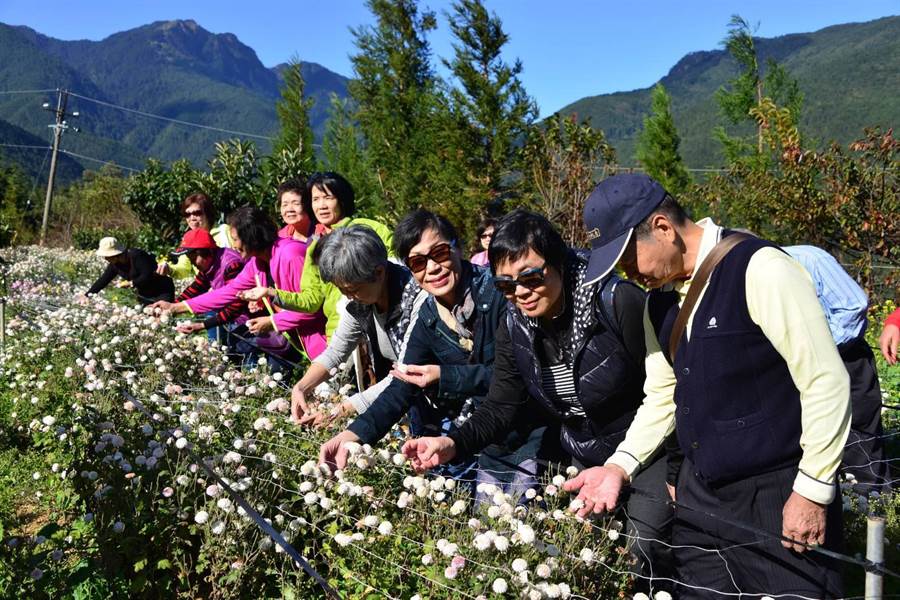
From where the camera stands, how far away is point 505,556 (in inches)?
79.2

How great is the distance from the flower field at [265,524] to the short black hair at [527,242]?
704mm

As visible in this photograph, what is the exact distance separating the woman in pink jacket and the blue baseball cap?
3.10 metres

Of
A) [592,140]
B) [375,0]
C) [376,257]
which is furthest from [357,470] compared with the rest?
[375,0]

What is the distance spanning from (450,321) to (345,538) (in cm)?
111

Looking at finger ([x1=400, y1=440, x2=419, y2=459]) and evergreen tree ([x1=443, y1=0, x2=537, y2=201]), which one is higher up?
evergreen tree ([x1=443, y1=0, x2=537, y2=201])

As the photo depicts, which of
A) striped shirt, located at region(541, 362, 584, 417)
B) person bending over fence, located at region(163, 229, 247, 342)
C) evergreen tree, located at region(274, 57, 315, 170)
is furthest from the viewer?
evergreen tree, located at region(274, 57, 315, 170)

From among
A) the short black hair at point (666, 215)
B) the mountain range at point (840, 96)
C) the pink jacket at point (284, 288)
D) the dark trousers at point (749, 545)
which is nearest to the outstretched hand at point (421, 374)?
the dark trousers at point (749, 545)

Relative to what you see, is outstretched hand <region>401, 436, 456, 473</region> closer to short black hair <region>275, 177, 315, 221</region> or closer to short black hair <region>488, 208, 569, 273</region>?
short black hair <region>488, 208, 569, 273</region>

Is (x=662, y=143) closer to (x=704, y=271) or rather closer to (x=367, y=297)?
(x=367, y=297)

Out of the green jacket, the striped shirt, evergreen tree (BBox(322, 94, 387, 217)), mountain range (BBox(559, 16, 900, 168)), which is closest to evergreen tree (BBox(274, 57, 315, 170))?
evergreen tree (BBox(322, 94, 387, 217))

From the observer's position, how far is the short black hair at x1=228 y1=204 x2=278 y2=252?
17.4 ft

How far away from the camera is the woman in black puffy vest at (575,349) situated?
2.42 meters

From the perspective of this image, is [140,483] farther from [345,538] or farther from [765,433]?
[765,433]

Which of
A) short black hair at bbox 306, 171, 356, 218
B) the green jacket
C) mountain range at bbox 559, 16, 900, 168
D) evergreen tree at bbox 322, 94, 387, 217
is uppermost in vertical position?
mountain range at bbox 559, 16, 900, 168
